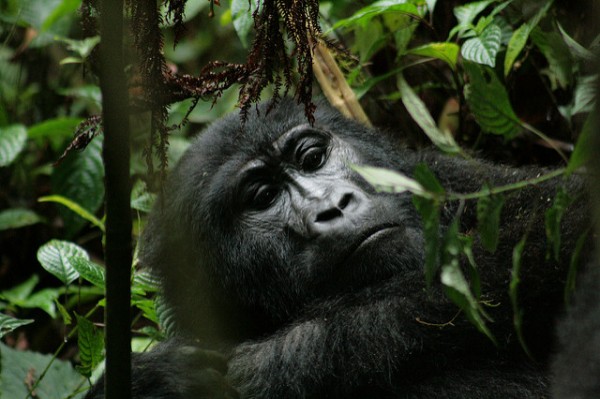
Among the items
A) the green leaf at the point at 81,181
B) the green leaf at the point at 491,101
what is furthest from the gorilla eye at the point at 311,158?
the green leaf at the point at 81,181

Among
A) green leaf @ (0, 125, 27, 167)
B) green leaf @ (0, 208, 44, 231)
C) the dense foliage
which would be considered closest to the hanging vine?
the dense foliage

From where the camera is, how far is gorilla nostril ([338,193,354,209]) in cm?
276

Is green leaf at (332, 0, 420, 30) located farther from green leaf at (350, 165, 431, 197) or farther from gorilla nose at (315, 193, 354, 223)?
green leaf at (350, 165, 431, 197)

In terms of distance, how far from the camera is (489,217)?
59.6 inches

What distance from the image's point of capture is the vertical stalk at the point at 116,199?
1.45 metres

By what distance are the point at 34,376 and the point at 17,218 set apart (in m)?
1.70

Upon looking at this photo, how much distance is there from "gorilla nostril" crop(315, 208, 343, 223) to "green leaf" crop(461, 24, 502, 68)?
0.88 metres

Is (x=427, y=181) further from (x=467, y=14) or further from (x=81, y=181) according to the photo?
(x=81, y=181)

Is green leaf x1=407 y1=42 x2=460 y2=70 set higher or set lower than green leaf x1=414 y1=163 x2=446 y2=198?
lower

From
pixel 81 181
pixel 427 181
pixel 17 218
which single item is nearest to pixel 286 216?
pixel 427 181

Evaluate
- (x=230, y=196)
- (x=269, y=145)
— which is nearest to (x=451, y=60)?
(x=269, y=145)

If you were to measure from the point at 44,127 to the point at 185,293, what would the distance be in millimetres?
2249

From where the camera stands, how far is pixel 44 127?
4.87 meters

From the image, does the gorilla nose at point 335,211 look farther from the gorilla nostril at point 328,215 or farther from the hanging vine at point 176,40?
the hanging vine at point 176,40
